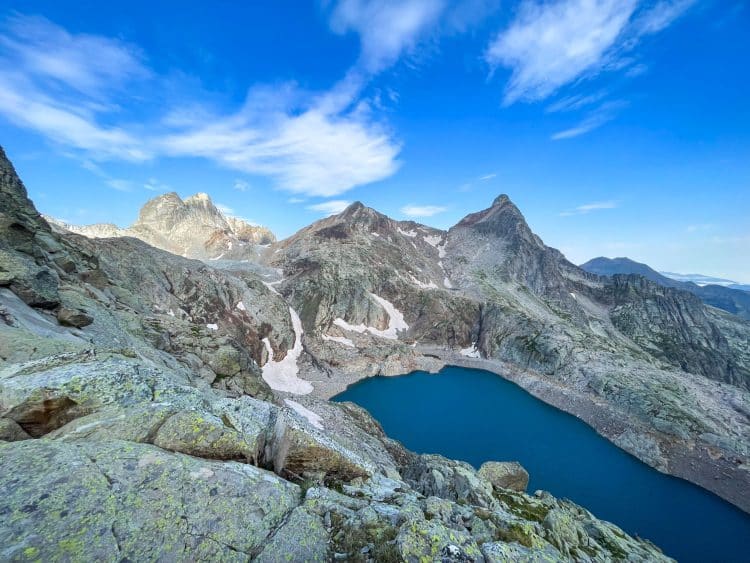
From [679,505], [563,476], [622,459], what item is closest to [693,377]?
[622,459]

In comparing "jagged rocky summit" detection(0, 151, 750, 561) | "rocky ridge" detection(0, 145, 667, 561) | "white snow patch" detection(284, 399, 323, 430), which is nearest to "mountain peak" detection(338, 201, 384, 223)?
"jagged rocky summit" detection(0, 151, 750, 561)

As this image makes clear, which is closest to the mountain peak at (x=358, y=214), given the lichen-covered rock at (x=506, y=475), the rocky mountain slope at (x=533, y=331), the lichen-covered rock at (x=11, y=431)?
the rocky mountain slope at (x=533, y=331)

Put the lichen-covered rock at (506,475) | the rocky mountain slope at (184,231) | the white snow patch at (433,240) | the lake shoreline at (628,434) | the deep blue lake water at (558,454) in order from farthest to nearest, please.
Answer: the white snow patch at (433,240) < the rocky mountain slope at (184,231) < the lake shoreline at (628,434) < the deep blue lake water at (558,454) < the lichen-covered rock at (506,475)

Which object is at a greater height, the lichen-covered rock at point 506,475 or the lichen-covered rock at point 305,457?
the lichen-covered rock at point 305,457

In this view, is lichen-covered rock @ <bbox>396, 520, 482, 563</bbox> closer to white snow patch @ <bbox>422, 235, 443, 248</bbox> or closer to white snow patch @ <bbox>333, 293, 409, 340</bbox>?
white snow patch @ <bbox>333, 293, 409, 340</bbox>

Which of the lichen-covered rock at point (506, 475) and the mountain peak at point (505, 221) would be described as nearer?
the lichen-covered rock at point (506, 475)

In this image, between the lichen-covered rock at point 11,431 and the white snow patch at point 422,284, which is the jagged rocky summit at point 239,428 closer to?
the lichen-covered rock at point 11,431

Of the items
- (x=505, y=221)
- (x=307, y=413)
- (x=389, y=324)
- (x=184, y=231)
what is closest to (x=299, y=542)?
(x=307, y=413)

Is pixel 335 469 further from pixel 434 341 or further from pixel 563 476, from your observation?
pixel 434 341
